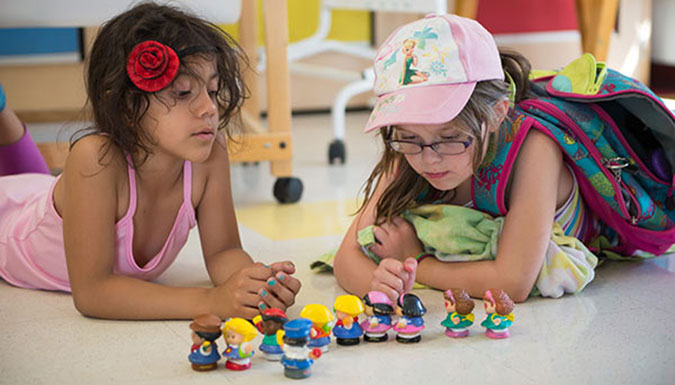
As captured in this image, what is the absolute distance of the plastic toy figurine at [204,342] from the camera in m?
0.81

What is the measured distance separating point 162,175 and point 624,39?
201 cm

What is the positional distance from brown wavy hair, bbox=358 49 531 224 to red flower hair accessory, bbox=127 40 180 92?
→ 10.5 inches

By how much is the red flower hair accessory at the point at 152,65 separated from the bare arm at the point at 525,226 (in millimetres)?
449

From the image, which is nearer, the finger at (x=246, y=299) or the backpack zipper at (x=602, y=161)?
the finger at (x=246, y=299)

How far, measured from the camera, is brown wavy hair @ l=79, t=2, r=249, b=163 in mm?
1016

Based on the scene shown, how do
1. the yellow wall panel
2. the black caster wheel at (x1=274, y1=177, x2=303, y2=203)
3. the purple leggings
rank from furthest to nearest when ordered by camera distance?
the yellow wall panel
the black caster wheel at (x1=274, y1=177, x2=303, y2=203)
the purple leggings

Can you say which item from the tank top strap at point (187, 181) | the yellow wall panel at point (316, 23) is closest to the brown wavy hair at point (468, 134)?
the tank top strap at point (187, 181)

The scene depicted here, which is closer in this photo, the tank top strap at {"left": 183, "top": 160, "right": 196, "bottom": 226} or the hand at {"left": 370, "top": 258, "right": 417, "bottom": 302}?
the hand at {"left": 370, "top": 258, "right": 417, "bottom": 302}

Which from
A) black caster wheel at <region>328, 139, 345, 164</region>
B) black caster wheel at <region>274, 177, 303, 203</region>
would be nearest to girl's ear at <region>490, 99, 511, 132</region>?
black caster wheel at <region>274, 177, 303, 203</region>

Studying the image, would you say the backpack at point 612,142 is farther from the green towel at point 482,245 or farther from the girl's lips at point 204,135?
the girl's lips at point 204,135

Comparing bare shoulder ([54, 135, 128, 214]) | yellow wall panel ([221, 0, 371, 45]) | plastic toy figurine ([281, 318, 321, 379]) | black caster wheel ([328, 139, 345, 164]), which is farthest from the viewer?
yellow wall panel ([221, 0, 371, 45])

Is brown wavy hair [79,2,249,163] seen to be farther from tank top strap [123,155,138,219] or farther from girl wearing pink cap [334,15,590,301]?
girl wearing pink cap [334,15,590,301]

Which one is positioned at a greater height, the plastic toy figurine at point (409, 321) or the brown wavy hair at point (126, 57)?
the brown wavy hair at point (126, 57)

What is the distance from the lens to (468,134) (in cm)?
96
